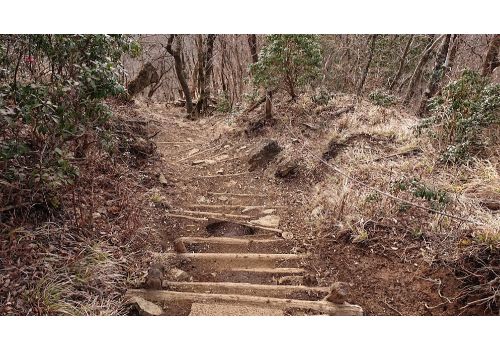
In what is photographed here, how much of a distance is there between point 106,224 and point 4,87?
1.59m

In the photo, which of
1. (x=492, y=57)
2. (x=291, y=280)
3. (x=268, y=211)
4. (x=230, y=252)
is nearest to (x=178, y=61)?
(x=268, y=211)

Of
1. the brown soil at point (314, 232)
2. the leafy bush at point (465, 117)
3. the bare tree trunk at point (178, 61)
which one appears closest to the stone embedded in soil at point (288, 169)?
the brown soil at point (314, 232)

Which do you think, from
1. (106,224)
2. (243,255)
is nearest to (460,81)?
(243,255)

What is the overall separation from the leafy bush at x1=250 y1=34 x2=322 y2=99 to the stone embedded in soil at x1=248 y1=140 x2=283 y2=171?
185 cm

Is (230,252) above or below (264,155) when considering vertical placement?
below

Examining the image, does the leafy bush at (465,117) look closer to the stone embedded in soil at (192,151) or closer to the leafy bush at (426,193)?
the leafy bush at (426,193)

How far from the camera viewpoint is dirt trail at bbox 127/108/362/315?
2979mm

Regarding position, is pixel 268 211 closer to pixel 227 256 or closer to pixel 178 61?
pixel 227 256

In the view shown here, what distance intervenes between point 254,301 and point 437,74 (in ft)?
23.9

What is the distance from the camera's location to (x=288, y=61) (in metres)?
7.61

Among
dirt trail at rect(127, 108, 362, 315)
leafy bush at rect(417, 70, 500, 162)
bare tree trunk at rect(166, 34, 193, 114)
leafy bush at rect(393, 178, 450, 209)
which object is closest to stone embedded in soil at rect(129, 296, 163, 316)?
dirt trail at rect(127, 108, 362, 315)

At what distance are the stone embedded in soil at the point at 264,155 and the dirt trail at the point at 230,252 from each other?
6.2 inches

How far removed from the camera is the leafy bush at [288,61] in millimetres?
7383

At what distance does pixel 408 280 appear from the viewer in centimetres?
332
